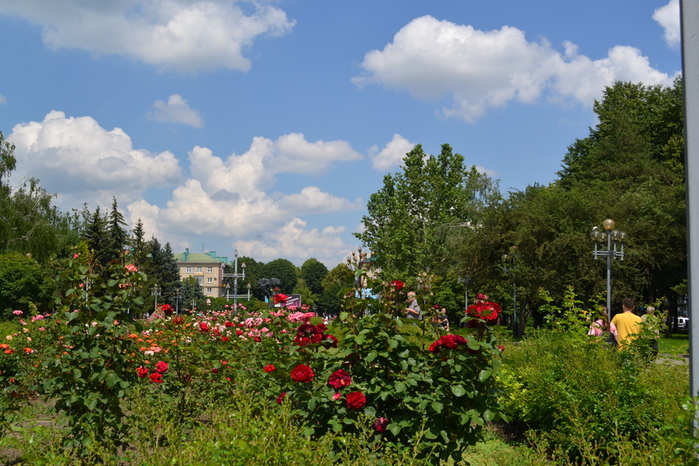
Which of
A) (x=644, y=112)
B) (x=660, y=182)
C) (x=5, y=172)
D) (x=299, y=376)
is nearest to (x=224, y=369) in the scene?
(x=299, y=376)

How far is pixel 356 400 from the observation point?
400cm

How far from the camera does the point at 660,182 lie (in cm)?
3584

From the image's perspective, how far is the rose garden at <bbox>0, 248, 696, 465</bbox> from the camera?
10.9 ft

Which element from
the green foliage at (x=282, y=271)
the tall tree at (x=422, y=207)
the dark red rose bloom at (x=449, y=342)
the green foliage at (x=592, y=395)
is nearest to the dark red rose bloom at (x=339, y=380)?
the dark red rose bloom at (x=449, y=342)

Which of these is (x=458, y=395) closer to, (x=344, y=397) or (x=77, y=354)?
(x=344, y=397)

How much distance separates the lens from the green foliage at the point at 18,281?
3120 centimetres

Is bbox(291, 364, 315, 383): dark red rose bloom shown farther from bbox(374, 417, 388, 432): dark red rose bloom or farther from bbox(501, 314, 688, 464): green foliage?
bbox(501, 314, 688, 464): green foliage

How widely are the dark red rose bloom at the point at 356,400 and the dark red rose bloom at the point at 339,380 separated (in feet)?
0.52

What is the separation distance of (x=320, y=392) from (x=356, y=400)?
1.42 ft

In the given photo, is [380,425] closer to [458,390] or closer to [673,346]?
[458,390]

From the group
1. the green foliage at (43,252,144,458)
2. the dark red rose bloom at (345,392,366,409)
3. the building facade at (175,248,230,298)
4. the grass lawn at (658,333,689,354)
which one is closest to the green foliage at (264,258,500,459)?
the dark red rose bloom at (345,392,366,409)

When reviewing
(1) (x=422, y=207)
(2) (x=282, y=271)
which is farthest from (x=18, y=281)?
(2) (x=282, y=271)

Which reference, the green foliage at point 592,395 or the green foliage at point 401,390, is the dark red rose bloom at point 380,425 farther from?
the green foliage at point 592,395

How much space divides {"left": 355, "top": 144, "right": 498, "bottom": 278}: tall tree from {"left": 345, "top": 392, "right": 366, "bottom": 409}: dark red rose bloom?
39.0 m
